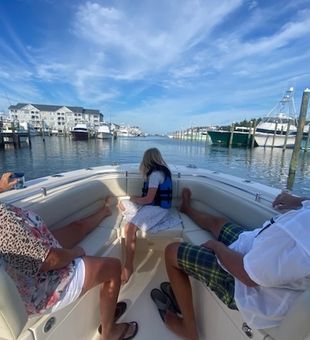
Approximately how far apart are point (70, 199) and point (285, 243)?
6.30 feet

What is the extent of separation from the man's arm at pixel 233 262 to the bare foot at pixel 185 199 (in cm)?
141

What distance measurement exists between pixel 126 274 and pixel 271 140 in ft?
107

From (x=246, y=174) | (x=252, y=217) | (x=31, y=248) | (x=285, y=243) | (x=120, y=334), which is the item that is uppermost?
(x=285, y=243)

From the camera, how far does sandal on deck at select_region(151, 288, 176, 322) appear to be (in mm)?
1859

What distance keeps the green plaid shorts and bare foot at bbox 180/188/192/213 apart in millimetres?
1273

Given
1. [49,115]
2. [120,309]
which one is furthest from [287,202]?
[49,115]

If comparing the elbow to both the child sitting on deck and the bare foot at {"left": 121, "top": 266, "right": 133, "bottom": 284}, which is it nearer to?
the child sitting on deck

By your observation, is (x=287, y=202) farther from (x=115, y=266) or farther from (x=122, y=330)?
(x=122, y=330)

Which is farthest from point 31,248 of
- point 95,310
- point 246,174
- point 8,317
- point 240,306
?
point 246,174

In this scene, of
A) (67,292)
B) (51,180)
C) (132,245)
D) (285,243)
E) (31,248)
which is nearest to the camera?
(285,243)

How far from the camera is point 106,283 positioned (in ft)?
4.87

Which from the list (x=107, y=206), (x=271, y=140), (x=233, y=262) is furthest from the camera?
(x=271, y=140)

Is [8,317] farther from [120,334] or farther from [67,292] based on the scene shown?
[120,334]

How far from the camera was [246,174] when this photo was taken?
1352 cm
